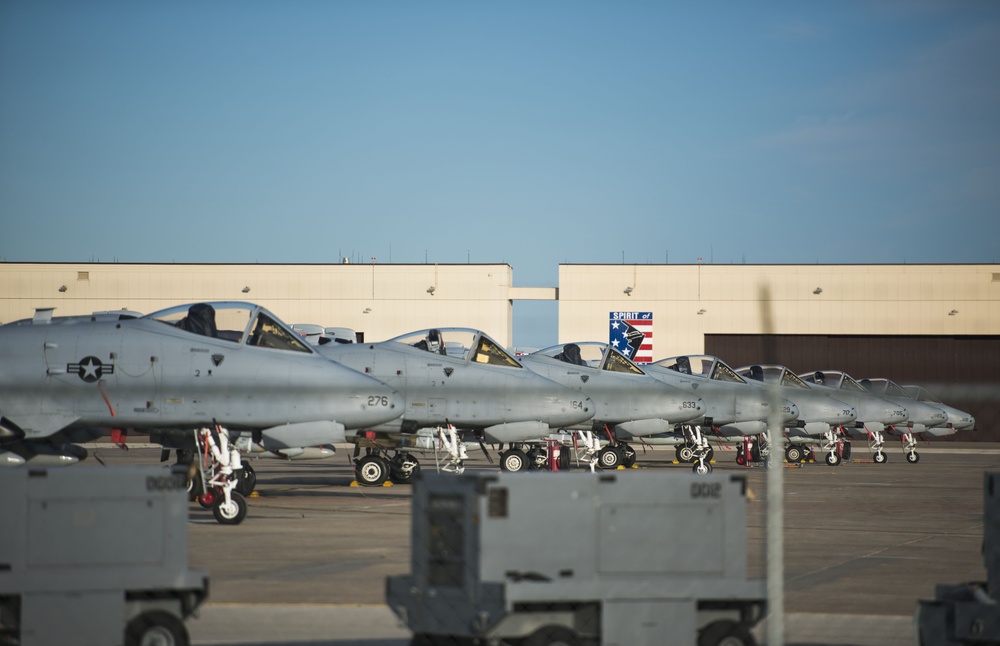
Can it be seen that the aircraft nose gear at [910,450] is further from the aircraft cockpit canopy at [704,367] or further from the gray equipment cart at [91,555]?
the gray equipment cart at [91,555]

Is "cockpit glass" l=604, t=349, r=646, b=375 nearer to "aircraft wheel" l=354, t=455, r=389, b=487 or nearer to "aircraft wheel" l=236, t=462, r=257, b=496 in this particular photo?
"aircraft wheel" l=354, t=455, r=389, b=487

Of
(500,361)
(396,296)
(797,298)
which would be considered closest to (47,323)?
(500,361)

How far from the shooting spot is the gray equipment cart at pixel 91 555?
269 inches

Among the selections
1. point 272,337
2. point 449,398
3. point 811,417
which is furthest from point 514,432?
point 811,417

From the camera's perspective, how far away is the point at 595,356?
102 feet

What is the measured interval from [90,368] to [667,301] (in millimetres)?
36494

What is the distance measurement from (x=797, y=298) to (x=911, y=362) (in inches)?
219

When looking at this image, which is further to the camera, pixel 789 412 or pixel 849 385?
pixel 849 385

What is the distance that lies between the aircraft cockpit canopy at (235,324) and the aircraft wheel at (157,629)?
429 inches

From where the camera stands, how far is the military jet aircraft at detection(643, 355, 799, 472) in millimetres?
32031

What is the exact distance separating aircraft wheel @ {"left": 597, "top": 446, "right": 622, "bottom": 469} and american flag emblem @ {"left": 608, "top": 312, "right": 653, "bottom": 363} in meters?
11.9

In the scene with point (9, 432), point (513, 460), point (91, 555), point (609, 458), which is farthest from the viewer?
point (609, 458)

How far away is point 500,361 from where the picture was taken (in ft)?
81.9

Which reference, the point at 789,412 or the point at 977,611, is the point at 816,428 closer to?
the point at 789,412
